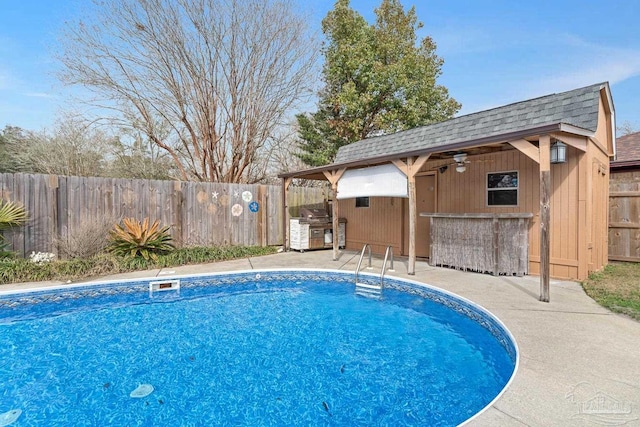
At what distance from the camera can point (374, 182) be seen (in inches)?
281

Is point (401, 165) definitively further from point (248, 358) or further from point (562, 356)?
point (248, 358)

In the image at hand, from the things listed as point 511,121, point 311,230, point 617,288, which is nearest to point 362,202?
point 311,230

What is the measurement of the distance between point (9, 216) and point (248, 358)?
630 centimetres

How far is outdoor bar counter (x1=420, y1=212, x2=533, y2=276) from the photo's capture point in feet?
19.7

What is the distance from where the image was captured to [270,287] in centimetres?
645

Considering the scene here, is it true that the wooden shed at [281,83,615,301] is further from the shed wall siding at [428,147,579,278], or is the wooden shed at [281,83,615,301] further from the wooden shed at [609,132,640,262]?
the wooden shed at [609,132,640,262]

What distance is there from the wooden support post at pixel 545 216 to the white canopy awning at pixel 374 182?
7.86 ft

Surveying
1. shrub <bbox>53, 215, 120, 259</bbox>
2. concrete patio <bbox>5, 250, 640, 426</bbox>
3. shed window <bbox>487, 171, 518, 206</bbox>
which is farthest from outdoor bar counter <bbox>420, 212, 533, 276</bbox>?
shrub <bbox>53, 215, 120, 259</bbox>

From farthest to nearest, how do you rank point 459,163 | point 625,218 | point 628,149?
point 628,149
point 625,218
point 459,163

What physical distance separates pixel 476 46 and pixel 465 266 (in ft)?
28.4

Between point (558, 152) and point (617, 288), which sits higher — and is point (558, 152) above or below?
above

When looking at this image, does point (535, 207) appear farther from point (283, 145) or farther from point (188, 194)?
point (283, 145)

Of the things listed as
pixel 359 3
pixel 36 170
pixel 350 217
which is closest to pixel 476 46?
pixel 359 3

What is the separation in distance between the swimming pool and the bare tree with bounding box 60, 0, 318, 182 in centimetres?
Result: 856
